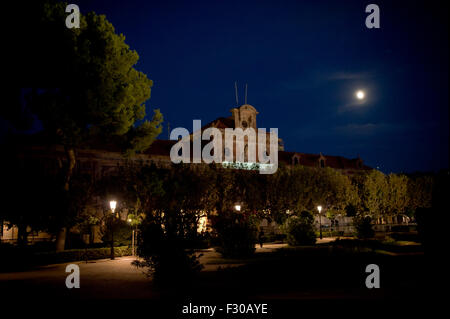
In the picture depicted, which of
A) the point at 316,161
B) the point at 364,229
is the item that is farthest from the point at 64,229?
the point at 316,161

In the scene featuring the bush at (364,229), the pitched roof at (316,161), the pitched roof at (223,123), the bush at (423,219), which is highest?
the pitched roof at (223,123)

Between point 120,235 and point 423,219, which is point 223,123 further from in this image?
point 423,219

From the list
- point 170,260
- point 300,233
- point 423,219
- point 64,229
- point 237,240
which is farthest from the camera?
point 300,233

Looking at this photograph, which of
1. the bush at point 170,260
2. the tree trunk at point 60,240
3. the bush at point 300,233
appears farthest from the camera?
the bush at point 300,233

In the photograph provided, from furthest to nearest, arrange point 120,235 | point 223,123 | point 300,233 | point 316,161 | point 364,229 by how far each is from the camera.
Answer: point 316,161 < point 223,123 < point 364,229 < point 120,235 < point 300,233

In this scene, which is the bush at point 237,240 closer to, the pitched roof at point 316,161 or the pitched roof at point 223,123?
the pitched roof at point 223,123

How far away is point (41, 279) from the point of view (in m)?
14.9

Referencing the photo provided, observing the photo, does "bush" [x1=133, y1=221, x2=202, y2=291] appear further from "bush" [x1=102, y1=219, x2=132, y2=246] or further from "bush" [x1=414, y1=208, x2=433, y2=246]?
"bush" [x1=102, y1=219, x2=132, y2=246]

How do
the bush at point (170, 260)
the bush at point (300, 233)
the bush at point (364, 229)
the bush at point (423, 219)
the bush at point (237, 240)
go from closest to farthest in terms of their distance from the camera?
the bush at point (423, 219) < the bush at point (170, 260) < the bush at point (237, 240) < the bush at point (300, 233) < the bush at point (364, 229)

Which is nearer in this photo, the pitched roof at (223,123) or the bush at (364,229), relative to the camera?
the bush at (364,229)

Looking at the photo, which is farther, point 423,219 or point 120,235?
point 120,235

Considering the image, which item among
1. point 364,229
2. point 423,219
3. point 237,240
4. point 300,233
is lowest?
point 364,229

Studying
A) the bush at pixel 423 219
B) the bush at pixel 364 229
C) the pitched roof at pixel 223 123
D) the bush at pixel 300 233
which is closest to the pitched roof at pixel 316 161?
the pitched roof at pixel 223 123
